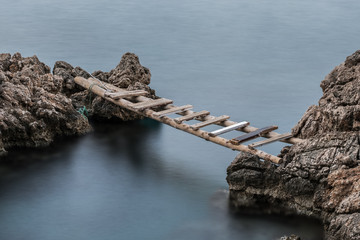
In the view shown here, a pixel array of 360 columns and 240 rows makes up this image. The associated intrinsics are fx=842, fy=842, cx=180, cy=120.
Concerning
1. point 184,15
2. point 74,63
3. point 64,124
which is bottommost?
point 64,124

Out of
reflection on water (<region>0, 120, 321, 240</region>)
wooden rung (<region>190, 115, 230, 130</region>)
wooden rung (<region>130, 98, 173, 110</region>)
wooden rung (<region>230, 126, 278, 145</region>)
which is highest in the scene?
wooden rung (<region>130, 98, 173, 110</region>)

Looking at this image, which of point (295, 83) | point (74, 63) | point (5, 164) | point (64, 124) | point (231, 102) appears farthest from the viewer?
point (74, 63)

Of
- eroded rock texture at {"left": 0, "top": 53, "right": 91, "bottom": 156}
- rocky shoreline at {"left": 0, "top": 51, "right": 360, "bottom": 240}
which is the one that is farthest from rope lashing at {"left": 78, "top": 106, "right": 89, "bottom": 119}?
rocky shoreline at {"left": 0, "top": 51, "right": 360, "bottom": 240}

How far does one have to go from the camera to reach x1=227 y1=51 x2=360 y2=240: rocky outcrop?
45.8 ft

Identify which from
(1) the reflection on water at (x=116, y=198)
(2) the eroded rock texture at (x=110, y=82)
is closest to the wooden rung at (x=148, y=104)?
(1) the reflection on water at (x=116, y=198)

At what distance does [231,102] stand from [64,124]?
4.82 meters

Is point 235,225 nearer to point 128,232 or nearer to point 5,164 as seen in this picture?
point 128,232

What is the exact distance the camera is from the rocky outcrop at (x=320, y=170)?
45.8 ft

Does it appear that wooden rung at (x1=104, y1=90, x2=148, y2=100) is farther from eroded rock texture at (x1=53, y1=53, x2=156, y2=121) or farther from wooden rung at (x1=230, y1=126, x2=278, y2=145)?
wooden rung at (x1=230, y1=126, x2=278, y2=145)

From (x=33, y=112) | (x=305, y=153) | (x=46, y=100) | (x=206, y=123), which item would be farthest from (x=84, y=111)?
(x=305, y=153)

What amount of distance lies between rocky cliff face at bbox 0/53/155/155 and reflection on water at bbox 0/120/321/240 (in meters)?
0.33

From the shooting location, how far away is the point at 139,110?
18.3 meters

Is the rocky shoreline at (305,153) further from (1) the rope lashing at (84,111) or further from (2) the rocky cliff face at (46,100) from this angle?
(1) the rope lashing at (84,111)

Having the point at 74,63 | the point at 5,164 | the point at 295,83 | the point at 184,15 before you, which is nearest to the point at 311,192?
the point at 5,164
